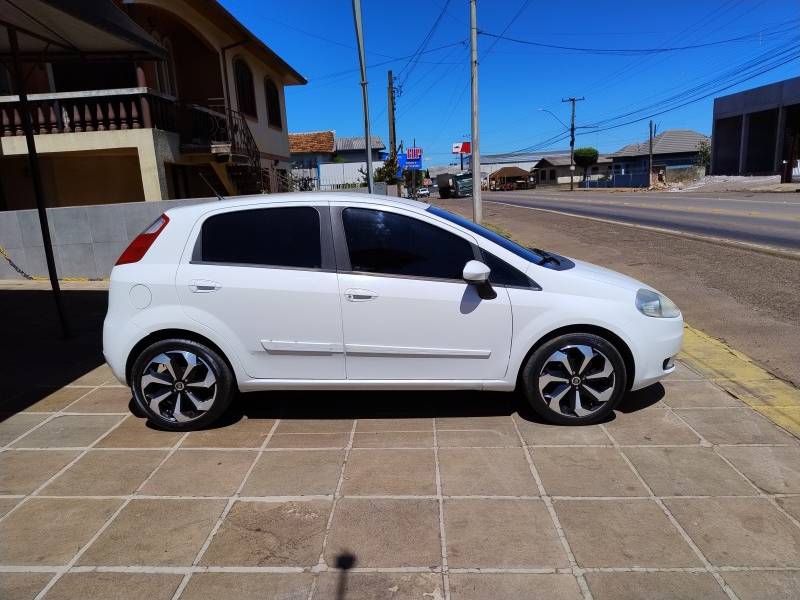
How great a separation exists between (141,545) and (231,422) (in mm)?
1513

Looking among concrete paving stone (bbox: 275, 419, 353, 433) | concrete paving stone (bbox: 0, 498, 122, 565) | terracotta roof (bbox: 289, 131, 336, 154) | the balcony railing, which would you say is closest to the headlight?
concrete paving stone (bbox: 275, 419, 353, 433)

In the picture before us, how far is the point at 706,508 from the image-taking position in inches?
123

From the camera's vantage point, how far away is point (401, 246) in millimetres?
4148

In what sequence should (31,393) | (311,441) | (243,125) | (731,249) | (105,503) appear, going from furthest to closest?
(243,125)
(731,249)
(31,393)
(311,441)
(105,503)

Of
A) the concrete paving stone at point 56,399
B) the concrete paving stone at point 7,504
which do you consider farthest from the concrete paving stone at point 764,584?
the concrete paving stone at point 56,399

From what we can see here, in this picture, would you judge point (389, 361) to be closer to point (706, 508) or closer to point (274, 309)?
point (274, 309)

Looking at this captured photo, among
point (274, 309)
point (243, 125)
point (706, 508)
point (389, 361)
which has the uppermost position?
point (243, 125)

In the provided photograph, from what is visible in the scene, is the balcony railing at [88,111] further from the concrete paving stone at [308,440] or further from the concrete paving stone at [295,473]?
the concrete paving stone at [295,473]

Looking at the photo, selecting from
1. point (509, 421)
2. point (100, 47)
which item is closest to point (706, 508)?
point (509, 421)

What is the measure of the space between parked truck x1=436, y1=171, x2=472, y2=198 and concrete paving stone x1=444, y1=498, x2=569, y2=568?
60998mm

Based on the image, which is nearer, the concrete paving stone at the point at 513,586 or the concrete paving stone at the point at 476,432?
the concrete paving stone at the point at 513,586

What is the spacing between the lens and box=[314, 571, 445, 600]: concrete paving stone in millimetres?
2551

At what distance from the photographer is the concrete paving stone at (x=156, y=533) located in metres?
2.84

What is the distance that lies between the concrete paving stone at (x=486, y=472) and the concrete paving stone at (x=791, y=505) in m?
1.27
